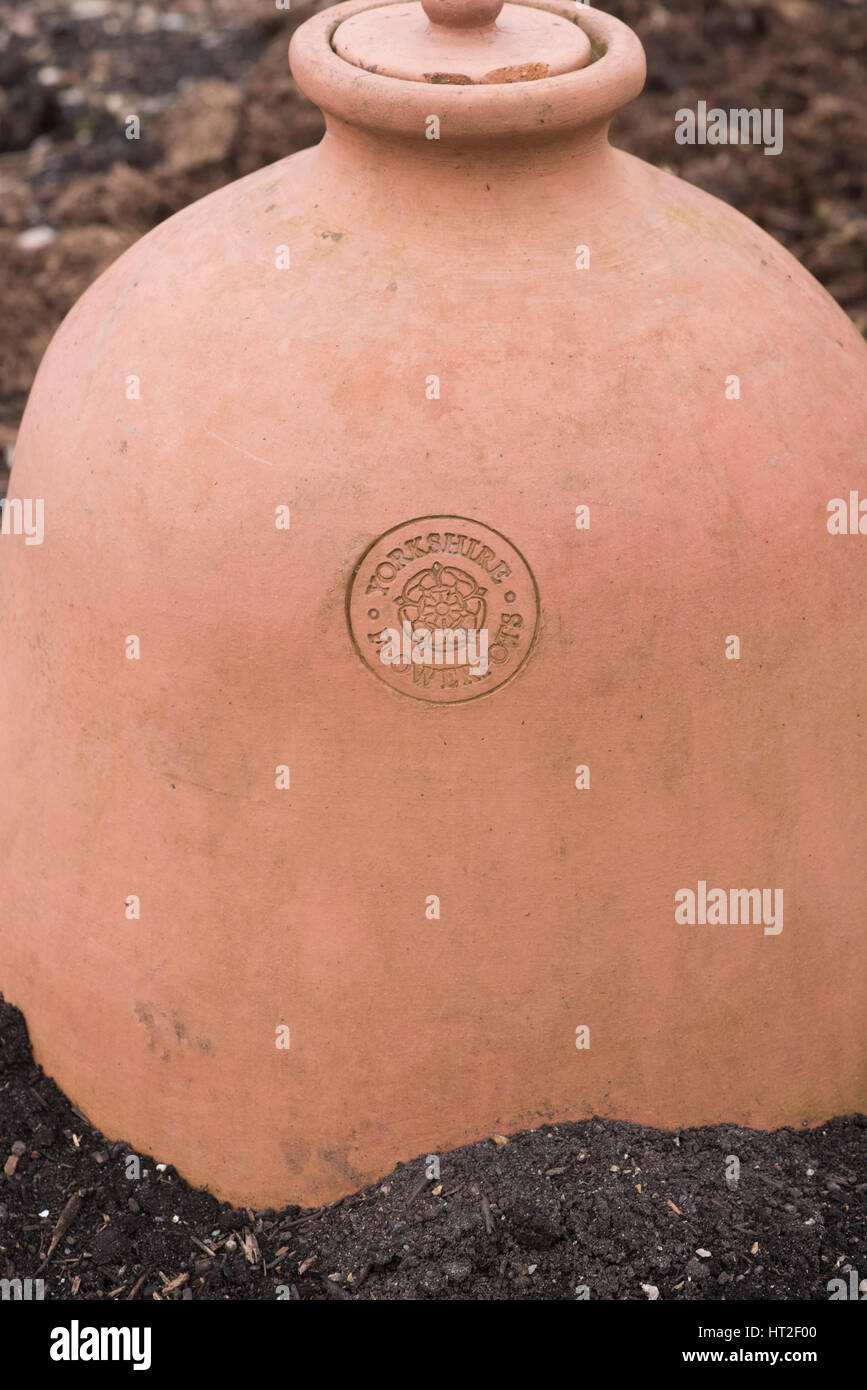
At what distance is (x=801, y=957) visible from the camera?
2900mm

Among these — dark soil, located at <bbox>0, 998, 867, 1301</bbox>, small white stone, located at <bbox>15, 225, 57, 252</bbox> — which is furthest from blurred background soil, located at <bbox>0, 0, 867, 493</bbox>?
dark soil, located at <bbox>0, 998, 867, 1301</bbox>

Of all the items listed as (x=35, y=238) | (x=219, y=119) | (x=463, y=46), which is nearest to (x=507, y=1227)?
(x=463, y=46)

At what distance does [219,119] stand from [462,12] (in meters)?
4.96

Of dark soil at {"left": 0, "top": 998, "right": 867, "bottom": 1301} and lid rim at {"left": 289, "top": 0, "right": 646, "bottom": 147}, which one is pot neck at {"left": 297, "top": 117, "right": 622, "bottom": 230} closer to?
lid rim at {"left": 289, "top": 0, "right": 646, "bottom": 147}

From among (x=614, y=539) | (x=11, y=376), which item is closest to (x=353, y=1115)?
(x=614, y=539)

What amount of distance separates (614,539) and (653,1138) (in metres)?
1.10

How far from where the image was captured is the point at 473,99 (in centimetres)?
255

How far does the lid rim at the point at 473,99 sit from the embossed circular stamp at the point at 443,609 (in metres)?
0.65

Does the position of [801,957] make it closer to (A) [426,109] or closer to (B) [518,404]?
(B) [518,404]

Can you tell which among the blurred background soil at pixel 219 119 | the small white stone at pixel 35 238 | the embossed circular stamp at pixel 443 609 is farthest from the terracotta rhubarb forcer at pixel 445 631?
the small white stone at pixel 35 238

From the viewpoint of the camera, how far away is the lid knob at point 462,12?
2662mm

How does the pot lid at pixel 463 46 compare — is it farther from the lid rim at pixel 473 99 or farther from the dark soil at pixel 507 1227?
the dark soil at pixel 507 1227

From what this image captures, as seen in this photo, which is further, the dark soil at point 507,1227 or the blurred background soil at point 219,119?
the blurred background soil at point 219,119

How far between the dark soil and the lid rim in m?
1.73
